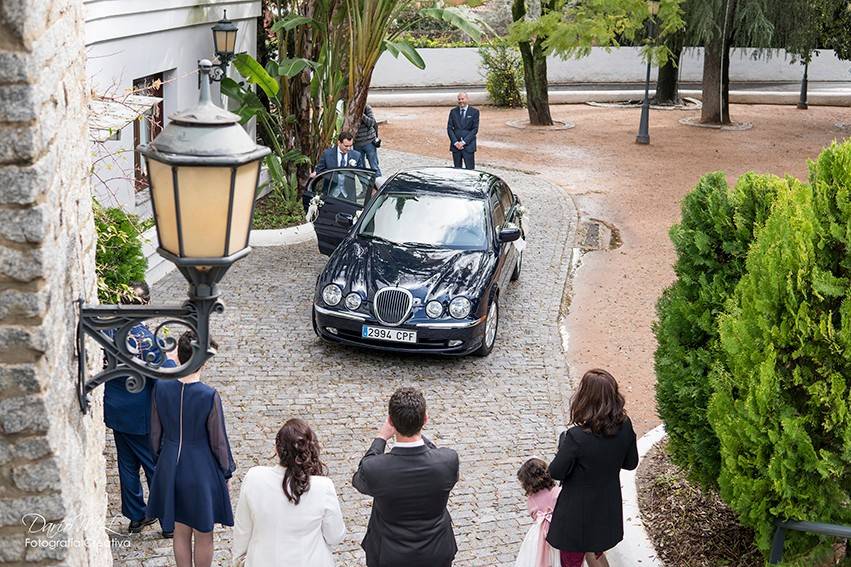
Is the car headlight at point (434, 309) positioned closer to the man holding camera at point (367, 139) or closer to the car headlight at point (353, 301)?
the car headlight at point (353, 301)

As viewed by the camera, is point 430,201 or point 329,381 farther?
point 430,201

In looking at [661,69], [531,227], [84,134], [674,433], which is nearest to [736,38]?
[661,69]

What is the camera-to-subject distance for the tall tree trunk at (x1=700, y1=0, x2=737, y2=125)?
27.6m

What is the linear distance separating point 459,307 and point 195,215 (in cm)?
724

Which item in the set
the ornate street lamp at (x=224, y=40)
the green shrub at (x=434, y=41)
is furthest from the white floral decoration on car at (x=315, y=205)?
the green shrub at (x=434, y=41)

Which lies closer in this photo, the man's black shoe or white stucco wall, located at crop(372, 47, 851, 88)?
the man's black shoe

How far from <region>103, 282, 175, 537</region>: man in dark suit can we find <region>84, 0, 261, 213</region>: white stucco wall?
3909mm

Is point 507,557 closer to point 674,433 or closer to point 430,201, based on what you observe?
point 674,433

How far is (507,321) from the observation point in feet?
43.0

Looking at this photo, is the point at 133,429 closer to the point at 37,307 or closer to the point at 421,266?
the point at 37,307

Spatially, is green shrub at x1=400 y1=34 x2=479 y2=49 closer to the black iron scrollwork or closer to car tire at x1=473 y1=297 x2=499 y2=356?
car tire at x1=473 y1=297 x2=499 y2=356

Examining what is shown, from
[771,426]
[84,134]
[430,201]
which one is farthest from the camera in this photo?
[430,201]

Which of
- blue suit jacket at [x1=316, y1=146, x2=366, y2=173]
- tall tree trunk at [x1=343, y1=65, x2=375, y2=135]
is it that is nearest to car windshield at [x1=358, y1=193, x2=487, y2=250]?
blue suit jacket at [x1=316, y1=146, x2=366, y2=173]

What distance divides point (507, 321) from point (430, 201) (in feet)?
5.76
